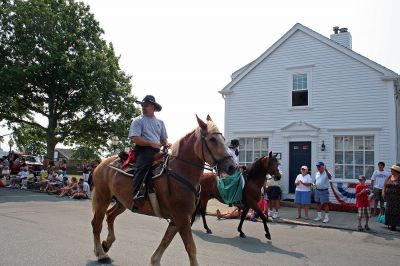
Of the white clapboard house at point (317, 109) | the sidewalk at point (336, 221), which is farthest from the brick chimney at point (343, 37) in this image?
the sidewalk at point (336, 221)

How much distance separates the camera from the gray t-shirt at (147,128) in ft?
19.2

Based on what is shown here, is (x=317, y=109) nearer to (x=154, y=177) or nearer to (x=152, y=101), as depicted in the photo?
→ (x=152, y=101)

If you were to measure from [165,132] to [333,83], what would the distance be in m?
12.7

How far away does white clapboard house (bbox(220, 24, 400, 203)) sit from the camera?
1581 centimetres

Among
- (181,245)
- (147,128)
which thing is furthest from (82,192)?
(147,128)

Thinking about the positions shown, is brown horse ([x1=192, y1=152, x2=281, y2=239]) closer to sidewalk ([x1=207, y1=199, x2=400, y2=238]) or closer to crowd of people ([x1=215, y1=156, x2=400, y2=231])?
crowd of people ([x1=215, y1=156, x2=400, y2=231])

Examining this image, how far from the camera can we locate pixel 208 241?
8773mm

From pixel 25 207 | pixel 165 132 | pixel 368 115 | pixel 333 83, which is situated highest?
pixel 333 83

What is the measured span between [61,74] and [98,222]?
22.3 m

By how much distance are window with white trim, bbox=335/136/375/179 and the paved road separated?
548 centimetres

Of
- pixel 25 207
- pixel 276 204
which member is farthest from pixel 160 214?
pixel 25 207

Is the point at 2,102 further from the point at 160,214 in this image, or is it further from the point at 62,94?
the point at 160,214

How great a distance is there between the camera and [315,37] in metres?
17.8

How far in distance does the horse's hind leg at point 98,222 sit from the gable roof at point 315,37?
1340 cm
